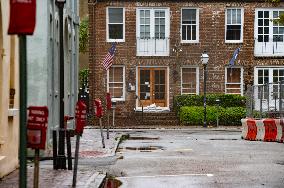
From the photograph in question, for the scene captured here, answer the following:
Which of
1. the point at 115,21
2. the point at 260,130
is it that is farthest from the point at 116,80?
the point at 260,130

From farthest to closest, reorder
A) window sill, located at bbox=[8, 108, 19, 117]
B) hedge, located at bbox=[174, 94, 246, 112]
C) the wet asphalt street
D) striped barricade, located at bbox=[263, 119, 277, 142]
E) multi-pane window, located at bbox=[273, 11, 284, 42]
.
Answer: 1. multi-pane window, located at bbox=[273, 11, 284, 42]
2. hedge, located at bbox=[174, 94, 246, 112]
3. striped barricade, located at bbox=[263, 119, 277, 142]
4. window sill, located at bbox=[8, 108, 19, 117]
5. the wet asphalt street

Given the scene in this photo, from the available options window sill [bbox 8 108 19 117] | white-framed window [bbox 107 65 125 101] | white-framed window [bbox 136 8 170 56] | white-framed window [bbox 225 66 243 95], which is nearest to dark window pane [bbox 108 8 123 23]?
white-framed window [bbox 136 8 170 56]

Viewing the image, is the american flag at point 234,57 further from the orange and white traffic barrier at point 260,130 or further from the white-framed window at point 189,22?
the orange and white traffic barrier at point 260,130

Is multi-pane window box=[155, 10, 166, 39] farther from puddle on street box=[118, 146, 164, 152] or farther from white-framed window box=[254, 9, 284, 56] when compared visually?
puddle on street box=[118, 146, 164, 152]

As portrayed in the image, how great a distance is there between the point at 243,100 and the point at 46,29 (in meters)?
20.7

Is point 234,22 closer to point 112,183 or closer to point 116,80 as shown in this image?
point 116,80

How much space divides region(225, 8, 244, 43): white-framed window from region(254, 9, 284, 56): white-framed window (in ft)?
2.91

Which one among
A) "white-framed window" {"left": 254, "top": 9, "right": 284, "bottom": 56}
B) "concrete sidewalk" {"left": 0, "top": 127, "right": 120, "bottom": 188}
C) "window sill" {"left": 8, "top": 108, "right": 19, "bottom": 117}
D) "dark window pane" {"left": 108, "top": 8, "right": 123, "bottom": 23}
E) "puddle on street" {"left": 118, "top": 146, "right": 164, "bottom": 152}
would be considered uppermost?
"dark window pane" {"left": 108, "top": 8, "right": 123, "bottom": 23}

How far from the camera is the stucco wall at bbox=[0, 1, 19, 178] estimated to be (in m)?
12.3

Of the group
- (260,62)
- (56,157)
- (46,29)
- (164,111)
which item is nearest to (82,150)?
(46,29)

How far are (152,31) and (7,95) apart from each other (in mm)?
24603

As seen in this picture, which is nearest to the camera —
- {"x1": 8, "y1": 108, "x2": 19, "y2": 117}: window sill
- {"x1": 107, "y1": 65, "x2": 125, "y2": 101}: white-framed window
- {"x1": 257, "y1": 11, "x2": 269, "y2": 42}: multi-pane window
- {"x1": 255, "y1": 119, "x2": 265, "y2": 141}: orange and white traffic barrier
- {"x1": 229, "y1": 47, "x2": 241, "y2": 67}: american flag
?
{"x1": 8, "y1": 108, "x2": 19, "y2": 117}: window sill

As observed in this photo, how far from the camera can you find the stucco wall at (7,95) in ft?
40.2

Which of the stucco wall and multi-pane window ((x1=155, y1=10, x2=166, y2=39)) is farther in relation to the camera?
multi-pane window ((x1=155, y1=10, x2=166, y2=39))
